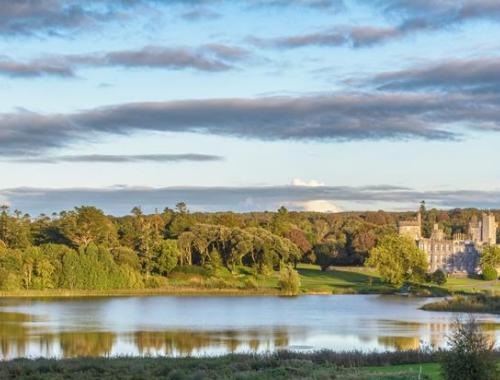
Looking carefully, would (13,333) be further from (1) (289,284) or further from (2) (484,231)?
(2) (484,231)

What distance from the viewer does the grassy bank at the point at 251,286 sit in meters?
96.6

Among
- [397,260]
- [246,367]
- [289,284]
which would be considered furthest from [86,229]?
[246,367]

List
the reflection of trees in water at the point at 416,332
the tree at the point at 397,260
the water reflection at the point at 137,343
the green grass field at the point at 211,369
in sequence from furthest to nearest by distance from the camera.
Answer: the tree at the point at 397,260
the reflection of trees in water at the point at 416,332
the water reflection at the point at 137,343
the green grass field at the point at 211,369

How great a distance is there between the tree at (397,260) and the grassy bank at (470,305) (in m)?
27.1

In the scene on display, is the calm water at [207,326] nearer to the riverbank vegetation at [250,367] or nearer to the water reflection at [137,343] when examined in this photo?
the water reflection at [137,343]

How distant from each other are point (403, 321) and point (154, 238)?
50679 mm

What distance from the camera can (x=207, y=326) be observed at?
57531 mm

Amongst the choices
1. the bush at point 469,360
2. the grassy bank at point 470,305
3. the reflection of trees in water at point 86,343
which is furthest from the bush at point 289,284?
the bush at point 469,360

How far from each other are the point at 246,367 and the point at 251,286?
70808mm

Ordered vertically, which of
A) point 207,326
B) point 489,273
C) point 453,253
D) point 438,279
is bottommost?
point 489,273

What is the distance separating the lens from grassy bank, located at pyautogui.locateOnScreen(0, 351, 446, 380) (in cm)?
2758

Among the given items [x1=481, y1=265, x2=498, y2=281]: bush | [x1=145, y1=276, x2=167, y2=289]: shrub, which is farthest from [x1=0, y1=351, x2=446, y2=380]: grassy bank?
[x1=481, y1=265, x2=498, y2=281]: bush

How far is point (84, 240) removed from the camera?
111 meters

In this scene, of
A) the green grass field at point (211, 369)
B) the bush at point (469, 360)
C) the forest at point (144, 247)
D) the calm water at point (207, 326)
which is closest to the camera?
the bush at point (469, 360)
